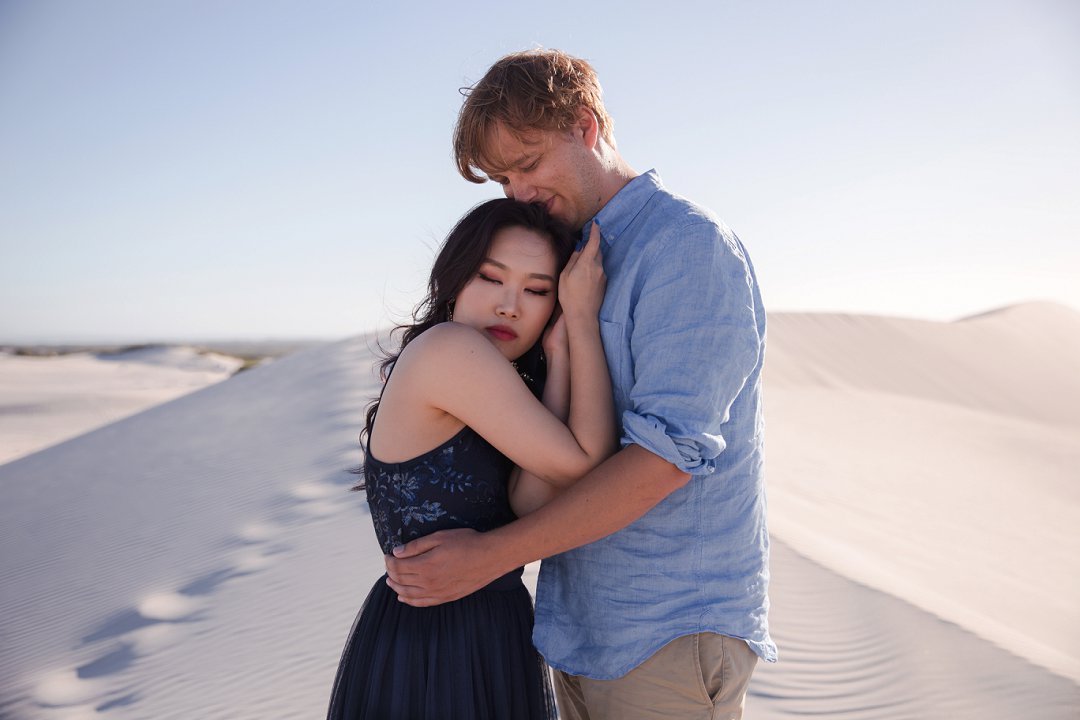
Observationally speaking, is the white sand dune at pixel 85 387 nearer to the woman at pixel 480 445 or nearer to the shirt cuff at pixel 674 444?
the woman at pixel 480 445

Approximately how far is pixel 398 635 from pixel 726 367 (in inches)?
40.5

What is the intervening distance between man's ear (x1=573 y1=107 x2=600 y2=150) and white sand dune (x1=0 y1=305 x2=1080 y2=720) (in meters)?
3.37

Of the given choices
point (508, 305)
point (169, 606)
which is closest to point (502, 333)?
point (508, 305)

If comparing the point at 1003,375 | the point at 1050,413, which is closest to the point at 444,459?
the point at 1050,413

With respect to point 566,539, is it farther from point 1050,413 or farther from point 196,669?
point 1050,413

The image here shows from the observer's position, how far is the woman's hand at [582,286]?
1.85 m

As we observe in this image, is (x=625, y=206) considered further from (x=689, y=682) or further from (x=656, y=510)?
(x=689, y=682)

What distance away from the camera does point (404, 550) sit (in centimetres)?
179

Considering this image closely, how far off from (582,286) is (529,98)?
1.82 feet

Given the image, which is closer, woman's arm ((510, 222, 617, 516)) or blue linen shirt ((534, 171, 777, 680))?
blue linen shirt ((534, 171, 777, 680))

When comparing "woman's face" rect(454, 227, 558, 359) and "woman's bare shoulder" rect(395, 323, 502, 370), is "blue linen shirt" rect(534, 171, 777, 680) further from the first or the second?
"woman's bare shoulder" rect(395, 323, 502, 370)

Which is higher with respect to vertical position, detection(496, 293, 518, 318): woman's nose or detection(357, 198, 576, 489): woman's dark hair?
detection(357, 198, 576, 489): woman's dark hair

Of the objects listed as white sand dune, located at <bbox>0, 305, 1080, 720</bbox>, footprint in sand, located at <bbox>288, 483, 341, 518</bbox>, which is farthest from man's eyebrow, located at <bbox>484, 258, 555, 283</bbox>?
footprint in sand, located at <bbox>288, 483, 341, 518</bbox>

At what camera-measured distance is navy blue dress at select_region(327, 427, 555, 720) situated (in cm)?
183
